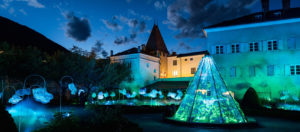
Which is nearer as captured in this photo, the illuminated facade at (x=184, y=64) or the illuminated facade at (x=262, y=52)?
the illuminated facade at (x=262, y=52)

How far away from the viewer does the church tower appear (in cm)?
4741

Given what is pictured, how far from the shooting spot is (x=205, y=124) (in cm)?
1202

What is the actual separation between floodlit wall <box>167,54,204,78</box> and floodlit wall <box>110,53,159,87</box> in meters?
4.10

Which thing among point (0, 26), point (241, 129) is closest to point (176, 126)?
point (241, 129)

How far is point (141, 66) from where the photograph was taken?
40.5 m

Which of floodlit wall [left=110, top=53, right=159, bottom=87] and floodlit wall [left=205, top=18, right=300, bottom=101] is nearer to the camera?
floodlit wall [left=205, top=18, right=300, bottom=101]

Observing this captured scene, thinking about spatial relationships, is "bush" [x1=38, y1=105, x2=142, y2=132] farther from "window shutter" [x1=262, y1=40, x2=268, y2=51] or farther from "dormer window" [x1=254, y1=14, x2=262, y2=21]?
"dormer window" [x1=254, y1=14, x2=262, y2=21]

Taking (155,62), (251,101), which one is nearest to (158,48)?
(155,62)

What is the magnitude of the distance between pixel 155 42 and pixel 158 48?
5.91 ft

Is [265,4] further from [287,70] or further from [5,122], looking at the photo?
[5,122]

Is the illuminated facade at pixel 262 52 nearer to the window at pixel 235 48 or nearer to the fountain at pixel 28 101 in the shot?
the window at pixel 235 48

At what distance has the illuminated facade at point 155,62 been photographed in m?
40.5

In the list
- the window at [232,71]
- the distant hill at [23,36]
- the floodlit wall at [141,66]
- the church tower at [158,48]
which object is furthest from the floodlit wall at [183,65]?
the distant hill at [23,36]

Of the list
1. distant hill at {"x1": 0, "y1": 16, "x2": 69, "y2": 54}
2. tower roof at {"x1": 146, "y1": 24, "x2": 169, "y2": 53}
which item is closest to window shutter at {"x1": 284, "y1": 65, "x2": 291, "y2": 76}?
tower roof at {"x1": 146, "y1": 24, "x2": 169, "y2": 53}
